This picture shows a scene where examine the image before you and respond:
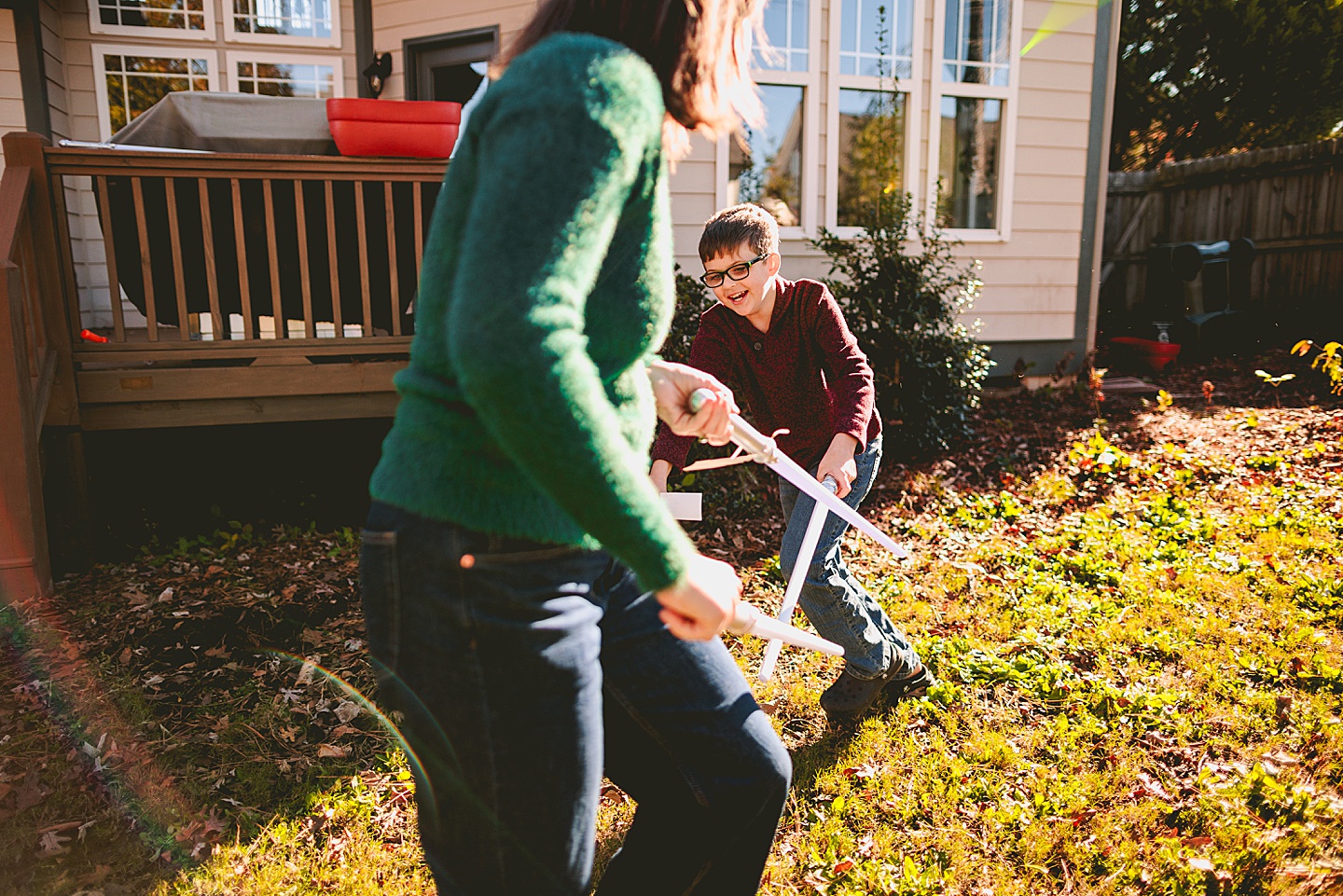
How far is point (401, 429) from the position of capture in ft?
3.96

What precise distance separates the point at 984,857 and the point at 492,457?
2199 millimetres

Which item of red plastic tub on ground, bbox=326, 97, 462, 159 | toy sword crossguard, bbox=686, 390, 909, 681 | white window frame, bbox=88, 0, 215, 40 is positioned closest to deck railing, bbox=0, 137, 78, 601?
A: red plastic tub on ground, bbox=326, 97, 462, 159

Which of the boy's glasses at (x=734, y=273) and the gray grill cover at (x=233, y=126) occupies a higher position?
the gray grill cover at (x=233, y=126)

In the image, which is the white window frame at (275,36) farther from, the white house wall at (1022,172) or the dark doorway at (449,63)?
the dark doorway at (449,63)

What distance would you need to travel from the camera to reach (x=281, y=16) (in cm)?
773

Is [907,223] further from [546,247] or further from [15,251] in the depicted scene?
[546,247]

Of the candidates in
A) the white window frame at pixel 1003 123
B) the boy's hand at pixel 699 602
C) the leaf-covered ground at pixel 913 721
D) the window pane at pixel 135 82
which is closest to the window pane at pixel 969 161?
the white window frame at pixel 1003 123

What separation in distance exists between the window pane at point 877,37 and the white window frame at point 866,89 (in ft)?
0.18

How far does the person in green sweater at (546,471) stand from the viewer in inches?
39.4

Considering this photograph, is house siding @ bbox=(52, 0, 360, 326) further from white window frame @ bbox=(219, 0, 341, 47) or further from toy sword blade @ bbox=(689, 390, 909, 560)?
toy sword blade @ bbox=(689, 390, 909, 560)

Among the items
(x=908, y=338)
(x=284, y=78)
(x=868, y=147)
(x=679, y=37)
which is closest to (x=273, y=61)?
(x=284, y=78)

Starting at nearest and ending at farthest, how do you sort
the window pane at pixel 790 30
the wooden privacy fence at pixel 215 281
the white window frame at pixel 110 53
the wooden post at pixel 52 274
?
the wooden post at pixel 52 274 < the wooden privacy fence at pixel 215 281 < the white window frame at pixel 110 53 < the window pane at pixel 790 30

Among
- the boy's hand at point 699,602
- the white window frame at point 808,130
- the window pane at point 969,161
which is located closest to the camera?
the boy's hand at point 699,602

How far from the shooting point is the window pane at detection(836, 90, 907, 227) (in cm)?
816
